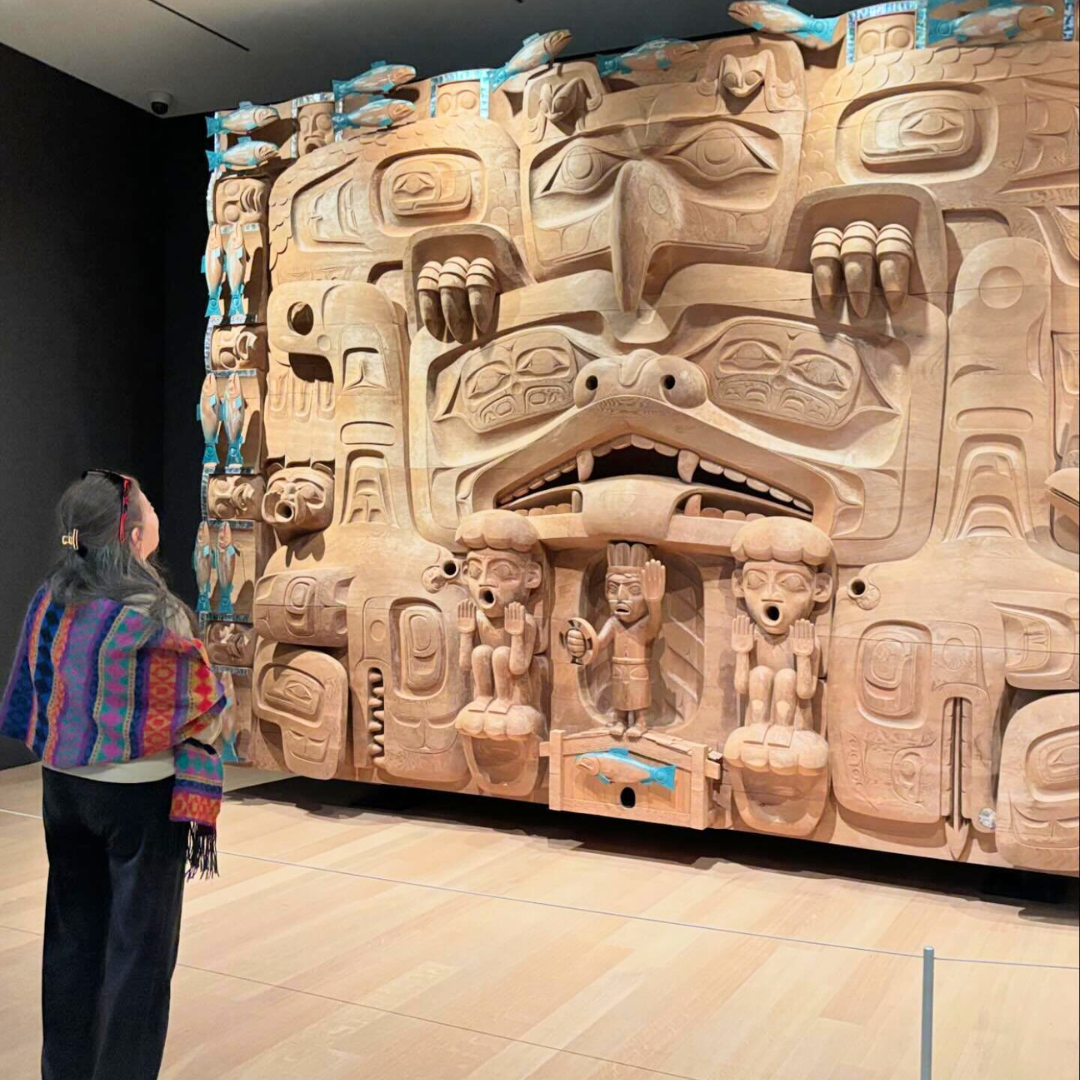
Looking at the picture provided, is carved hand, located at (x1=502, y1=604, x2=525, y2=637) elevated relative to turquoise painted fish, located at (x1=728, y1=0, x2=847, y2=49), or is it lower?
lower

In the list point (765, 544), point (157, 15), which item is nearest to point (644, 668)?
point (765, 544)

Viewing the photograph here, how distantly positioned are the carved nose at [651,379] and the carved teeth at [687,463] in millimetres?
197

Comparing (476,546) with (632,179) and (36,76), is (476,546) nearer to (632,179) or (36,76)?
(632,179)

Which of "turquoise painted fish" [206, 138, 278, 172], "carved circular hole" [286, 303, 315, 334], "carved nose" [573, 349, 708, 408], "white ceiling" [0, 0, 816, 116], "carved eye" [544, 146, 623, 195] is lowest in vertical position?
"carved nose" [573, 349, 708, 408]

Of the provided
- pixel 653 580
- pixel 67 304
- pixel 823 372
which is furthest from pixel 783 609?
pixel 67 304

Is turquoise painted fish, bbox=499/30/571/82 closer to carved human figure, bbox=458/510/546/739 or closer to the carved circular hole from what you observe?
the carved circular hole

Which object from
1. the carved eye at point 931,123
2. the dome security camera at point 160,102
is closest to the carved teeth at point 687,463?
the carved eye at point 931,123

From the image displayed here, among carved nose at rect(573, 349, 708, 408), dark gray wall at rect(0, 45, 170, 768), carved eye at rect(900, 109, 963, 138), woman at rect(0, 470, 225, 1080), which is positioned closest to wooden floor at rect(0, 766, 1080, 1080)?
woman at rect(0, 470, 225, 1080)

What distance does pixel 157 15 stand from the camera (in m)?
5.76

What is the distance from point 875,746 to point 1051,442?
1.25m

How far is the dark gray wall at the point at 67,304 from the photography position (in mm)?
6266

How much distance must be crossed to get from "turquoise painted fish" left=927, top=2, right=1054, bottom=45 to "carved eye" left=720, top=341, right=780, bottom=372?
123 cm

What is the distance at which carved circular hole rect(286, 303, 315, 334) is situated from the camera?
5.51 m

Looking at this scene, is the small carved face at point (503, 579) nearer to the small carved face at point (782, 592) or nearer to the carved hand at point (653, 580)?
the carved hand at point (653, 580)
